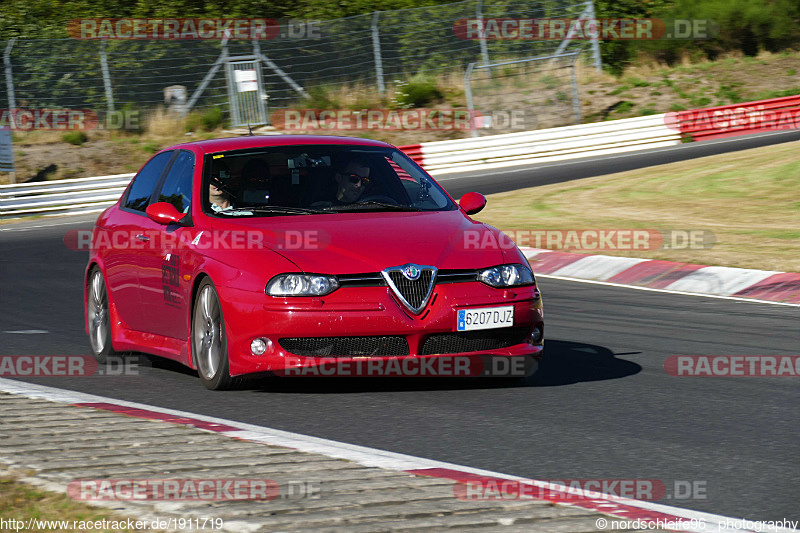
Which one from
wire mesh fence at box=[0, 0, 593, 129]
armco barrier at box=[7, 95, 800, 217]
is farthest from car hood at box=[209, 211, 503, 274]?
wire mesh fence at box=[0, 0, 593, 129]

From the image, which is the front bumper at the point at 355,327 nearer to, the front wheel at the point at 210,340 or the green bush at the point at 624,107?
the front wheel at the point at 210,340

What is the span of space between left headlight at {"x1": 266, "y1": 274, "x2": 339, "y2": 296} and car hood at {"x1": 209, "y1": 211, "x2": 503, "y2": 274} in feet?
0.15

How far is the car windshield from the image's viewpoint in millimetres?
7941

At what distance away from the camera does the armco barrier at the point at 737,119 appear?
31.3 meters

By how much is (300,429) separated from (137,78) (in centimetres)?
2563

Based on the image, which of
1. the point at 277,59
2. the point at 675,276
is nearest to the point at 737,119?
Result: the point at 277,59

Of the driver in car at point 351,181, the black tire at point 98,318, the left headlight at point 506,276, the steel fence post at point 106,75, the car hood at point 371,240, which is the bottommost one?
the black tire at point 98,318

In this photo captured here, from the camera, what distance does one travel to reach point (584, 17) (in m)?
33.8

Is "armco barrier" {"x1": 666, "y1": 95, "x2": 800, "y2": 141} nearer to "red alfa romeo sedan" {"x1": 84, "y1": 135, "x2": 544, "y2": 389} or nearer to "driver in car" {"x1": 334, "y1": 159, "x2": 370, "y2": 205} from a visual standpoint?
"red alfa romeo sedan" {"x1": 84, "y1": 135, "x2": 544, "y2": 389}

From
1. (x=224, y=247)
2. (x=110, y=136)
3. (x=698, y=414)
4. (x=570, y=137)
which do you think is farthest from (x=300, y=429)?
(x=110, y=136)

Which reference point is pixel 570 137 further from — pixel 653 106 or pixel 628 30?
pixel 628 30

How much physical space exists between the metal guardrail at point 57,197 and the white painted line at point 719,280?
562 inches

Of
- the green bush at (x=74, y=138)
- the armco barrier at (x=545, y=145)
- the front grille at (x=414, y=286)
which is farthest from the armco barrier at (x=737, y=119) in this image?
the front grille at (x=414, y=286)

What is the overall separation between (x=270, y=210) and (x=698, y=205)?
41.8ft
